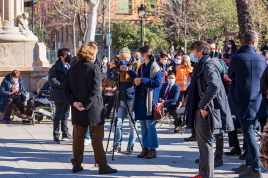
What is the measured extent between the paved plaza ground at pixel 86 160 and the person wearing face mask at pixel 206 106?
26.7 inches

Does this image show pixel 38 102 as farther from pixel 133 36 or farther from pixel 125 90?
pixel 133 36

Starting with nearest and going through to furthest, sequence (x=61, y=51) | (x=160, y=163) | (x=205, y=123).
→ (x=205, y=123)
(x=160, y=163)
(x=61, y=51)

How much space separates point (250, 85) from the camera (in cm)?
520

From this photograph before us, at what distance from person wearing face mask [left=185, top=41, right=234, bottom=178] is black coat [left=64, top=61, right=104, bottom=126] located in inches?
53.9

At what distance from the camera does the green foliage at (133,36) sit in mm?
35781

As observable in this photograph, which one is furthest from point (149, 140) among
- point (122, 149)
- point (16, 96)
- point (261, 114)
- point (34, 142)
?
point (16, 96)

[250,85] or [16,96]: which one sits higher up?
[250,85]

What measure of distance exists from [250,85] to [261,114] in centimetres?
46

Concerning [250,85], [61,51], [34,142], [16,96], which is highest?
[61,51]

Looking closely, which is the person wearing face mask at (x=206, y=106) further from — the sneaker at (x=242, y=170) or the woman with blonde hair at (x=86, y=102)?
the woman with blonde hair at (x=86, y=102)

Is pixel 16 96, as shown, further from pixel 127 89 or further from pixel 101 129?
pixel 101 129

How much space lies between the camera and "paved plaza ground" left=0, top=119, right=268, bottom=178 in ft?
17.7

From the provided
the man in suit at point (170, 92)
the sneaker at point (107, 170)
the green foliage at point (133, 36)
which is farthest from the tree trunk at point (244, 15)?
the green foliage at point (133, 36)

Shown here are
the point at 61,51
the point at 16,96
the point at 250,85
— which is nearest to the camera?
the point at 250,85
